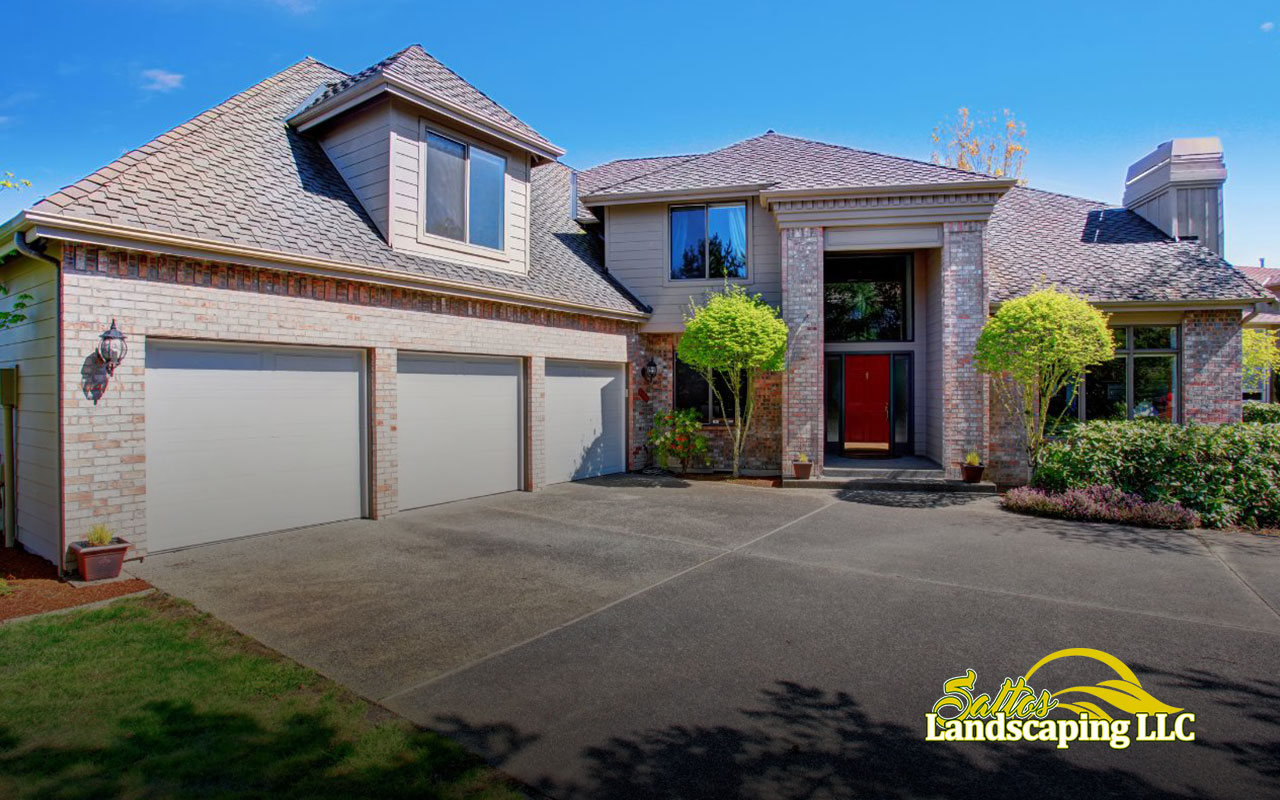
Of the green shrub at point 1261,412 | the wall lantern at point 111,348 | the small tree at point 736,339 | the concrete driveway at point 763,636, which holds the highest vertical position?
the small tree at point 736,339

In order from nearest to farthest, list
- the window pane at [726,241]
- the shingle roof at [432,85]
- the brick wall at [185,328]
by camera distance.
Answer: the brick wall at [185,328]
the shingle roof at [432,85]
the window pane at [726,241]

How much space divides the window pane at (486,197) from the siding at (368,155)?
154 centimetres

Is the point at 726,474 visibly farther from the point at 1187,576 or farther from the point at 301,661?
the point at 301,661

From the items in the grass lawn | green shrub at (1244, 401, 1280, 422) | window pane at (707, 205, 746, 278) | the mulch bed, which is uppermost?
window pane at (707, 205, 746, 278)

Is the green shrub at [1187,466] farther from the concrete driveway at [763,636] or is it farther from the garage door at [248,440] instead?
the garage door at [248,440]

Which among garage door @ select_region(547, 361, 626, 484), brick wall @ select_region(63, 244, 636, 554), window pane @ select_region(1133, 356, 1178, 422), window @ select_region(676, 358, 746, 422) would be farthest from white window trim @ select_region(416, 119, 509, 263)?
window pane @ select_region(1133, 356, 1178, 422)

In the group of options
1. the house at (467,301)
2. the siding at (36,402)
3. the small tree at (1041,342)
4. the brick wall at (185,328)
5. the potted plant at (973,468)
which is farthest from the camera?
the potted plant at (973,468)

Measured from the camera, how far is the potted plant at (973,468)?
40.1 ft

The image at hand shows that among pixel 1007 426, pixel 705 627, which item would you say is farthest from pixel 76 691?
pixel 1007 426

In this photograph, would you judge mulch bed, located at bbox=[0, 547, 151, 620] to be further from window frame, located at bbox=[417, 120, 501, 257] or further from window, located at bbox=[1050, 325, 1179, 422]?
window, located at bbox=[1050, 325, 1179, 422]

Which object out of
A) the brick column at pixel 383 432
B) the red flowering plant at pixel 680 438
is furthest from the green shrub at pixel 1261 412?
the brick column at pixel 383 432

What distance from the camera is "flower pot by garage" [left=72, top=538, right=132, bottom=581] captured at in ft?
20.6

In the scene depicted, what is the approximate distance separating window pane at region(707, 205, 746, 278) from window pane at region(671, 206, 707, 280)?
0.46ft

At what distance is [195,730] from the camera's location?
3.65 metres
